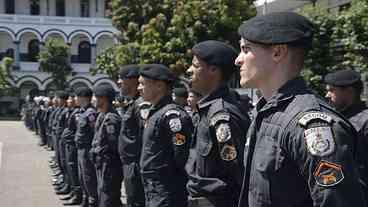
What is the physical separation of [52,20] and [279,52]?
40247 millimetres

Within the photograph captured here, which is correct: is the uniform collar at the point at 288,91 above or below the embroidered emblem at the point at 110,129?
above

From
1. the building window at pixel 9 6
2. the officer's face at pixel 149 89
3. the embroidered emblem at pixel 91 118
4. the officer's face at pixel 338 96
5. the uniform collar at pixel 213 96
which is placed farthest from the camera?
the building window at pixel 9 6

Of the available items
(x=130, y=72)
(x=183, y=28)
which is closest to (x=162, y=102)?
(x=130, y=72)

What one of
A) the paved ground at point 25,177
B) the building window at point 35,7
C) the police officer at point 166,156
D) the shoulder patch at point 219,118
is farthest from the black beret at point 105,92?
the building window at point 35,7

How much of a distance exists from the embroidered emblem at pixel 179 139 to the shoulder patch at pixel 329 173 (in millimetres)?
2184

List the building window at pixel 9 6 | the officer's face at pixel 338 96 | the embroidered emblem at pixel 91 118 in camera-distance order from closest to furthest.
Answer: the officer's face at pixel 338 96 → the embroidered emblem at pixel 91 118 → the building window at pixel 9 6

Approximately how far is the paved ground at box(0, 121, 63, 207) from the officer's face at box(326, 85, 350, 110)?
17.0ft

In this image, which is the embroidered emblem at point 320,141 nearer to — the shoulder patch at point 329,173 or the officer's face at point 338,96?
the shoulder patch at point 329,173

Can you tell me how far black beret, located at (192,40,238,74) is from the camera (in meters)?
3.49

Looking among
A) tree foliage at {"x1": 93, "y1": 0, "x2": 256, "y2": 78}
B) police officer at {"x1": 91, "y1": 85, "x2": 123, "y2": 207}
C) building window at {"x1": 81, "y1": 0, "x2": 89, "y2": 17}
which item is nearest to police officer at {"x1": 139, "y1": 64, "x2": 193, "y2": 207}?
police officer at {"x1": 91, "y1": 85, "x2": 123, "y2": 207}

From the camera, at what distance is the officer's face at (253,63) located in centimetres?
218

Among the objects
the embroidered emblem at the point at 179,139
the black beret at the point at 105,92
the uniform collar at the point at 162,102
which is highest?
the uniform collar at the point at 162,102

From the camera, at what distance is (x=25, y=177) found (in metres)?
11.1

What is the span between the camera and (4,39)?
40.2 meters
